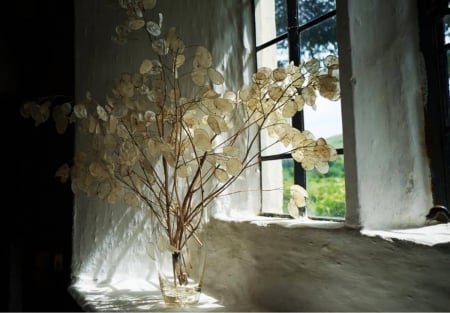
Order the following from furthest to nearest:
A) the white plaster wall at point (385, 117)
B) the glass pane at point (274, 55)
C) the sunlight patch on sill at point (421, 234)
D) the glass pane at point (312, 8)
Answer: the glass pane at point (274, 55) < the glass pane at point (312, 8) < the white plaster wall at point (385, 117) < the sunlight patch on sill at point (421, 234)

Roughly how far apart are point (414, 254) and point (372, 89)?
13.8 inches

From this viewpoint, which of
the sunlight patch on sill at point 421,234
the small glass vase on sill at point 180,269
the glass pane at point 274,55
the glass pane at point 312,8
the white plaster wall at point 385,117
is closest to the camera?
the sunlight patch on sill at point 421,234

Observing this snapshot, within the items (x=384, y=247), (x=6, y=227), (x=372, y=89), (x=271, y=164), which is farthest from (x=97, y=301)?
(x=6, y=227)

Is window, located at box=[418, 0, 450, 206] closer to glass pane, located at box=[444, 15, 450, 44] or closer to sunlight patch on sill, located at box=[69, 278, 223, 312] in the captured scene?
glass pane, located at box=[444, 15, 450, 44]

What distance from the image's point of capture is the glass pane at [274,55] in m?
1.20

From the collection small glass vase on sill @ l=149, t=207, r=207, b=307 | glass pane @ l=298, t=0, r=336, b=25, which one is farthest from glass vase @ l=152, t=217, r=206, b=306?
glass pane @ l=298, t=0, r=336, b=25

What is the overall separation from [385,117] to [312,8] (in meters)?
0.46

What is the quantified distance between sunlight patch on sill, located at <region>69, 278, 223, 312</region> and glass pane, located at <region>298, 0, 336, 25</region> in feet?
2.83

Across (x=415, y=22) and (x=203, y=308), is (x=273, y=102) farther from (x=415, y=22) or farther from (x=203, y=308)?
(x=203, y=308)

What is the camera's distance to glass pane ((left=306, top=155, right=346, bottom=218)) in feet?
3.30

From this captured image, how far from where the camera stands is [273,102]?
0.94 m

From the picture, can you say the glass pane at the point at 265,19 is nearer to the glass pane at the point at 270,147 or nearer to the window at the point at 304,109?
the window at the point at 304,109

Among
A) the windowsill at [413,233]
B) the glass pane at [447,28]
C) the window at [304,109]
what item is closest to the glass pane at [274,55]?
the window at [304,109]

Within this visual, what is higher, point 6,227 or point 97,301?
point 6,227
